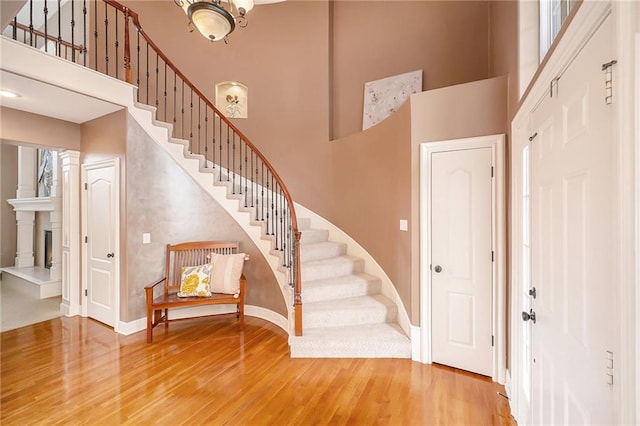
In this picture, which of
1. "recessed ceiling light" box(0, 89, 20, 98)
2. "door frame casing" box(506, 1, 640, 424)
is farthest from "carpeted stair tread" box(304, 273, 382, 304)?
"recessed ceiling light" box(0, 89, 20, 98)

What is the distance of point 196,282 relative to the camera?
364cm

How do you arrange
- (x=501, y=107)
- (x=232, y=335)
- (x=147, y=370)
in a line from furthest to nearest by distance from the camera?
(x=232, y=335) → (x=147, y=370) → (x=501, y=107)

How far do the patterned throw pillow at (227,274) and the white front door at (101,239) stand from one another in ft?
4.00

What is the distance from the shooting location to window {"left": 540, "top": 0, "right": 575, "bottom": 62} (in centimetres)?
162

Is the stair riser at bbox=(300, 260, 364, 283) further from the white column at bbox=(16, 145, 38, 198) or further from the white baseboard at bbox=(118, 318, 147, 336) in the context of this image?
the white column at bbox=(16, 145, 38, 198)

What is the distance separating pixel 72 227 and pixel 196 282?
6.91 ft

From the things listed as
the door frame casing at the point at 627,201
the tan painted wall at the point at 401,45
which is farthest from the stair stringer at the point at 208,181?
the door frame casing at the point at 627,201

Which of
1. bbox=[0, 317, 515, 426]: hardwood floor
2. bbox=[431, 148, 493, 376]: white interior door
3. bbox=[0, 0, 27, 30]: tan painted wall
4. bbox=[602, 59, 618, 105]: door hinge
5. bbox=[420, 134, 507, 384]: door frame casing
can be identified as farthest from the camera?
bbox=[431, 148, 493, 376]: white interior door

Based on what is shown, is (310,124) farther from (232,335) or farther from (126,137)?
(232,335)

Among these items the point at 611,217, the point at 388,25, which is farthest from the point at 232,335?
the point at 388,25

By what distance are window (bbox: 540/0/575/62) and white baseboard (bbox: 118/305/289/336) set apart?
3593mm

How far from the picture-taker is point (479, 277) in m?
2.66

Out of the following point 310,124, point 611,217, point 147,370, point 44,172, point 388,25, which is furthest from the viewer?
point 44,172

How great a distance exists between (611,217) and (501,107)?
199 cm
